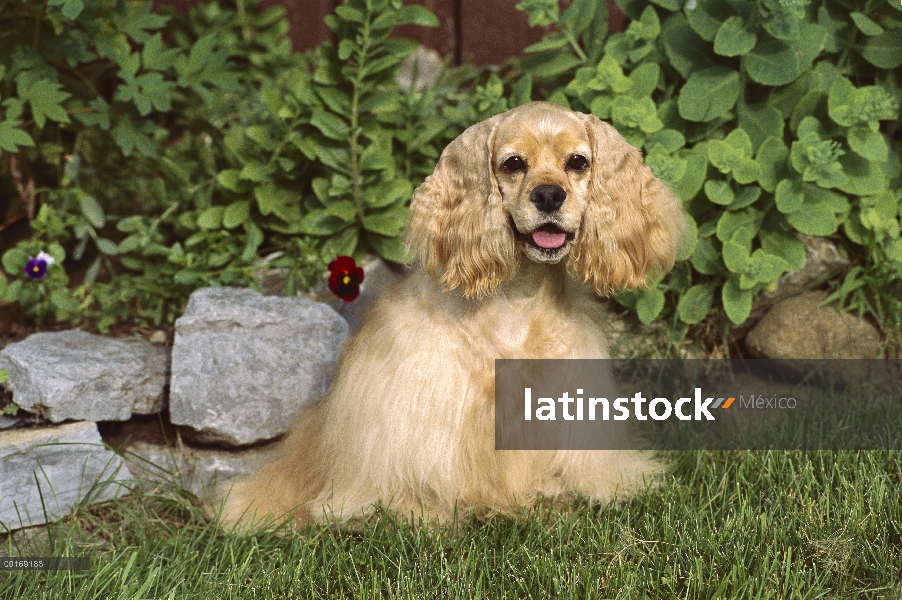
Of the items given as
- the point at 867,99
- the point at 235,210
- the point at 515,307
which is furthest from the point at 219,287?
the point at 867,99

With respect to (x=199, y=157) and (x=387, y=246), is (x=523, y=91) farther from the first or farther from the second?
(x=199, y=157)

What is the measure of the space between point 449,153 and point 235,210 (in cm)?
166

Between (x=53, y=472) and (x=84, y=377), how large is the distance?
1.20ft

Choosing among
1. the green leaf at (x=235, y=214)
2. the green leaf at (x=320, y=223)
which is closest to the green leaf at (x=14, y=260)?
the green leaf at (x=235, y=214)

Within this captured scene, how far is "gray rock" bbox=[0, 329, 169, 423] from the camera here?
3.55 m

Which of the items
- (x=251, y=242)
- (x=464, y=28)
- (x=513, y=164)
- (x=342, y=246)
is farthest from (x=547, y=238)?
(x=464, y=28)

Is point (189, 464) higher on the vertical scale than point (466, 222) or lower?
lower

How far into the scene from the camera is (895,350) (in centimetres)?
426

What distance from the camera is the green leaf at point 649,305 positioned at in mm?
4043

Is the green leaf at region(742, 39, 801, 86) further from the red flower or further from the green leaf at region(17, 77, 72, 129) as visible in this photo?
the green leaf at region(17, 77, 72, 129)

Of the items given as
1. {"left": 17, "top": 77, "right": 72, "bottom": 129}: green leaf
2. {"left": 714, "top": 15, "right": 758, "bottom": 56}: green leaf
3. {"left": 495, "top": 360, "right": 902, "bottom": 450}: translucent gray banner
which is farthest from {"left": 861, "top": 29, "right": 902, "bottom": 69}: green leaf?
{"left": 17, "top": 77, "right": 72, "bottom": 129}: green leaf

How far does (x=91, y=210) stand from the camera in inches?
179

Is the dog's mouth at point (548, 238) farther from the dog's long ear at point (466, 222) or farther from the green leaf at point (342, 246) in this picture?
the green leaf at point (342, 246)

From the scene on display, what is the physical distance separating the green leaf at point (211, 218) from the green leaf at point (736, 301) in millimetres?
2294
